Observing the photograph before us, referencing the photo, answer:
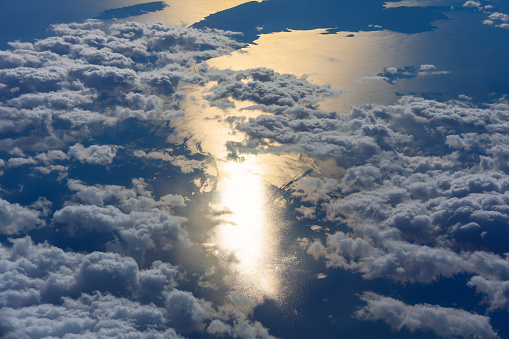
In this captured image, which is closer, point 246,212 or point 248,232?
point 248,232

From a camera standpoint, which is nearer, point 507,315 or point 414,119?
point 507,315

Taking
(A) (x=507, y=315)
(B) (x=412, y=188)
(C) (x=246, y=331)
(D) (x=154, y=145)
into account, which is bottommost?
(A) (x=507, y=315)

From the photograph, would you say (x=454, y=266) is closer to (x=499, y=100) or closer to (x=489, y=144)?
(x=489, y=144)

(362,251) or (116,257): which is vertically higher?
(116,257)

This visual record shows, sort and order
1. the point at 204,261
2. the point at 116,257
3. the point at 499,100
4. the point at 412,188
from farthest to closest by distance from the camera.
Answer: the point at 499,100 → the point at 412,188 → the point at 204,261 → the point at 116,257

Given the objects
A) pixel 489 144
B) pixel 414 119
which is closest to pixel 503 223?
pixel 489 144

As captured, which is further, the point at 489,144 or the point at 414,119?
the point at 414,119

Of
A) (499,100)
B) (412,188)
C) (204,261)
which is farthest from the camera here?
(499,100)

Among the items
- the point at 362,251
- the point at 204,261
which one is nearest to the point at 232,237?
the point at 204,261

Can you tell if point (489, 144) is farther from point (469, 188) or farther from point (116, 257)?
point (116, 257)
